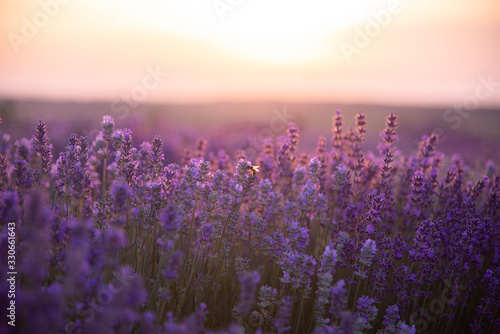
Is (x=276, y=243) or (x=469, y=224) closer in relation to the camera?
(x=276, y=243)

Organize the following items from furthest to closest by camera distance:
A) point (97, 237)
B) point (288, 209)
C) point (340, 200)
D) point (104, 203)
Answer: point (340, 200), point (288, 209), point (104, 203), point (97, 237)

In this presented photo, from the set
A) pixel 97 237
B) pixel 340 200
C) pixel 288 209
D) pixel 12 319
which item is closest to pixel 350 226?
pixel 288 209

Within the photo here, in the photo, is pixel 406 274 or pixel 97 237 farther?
pixel 406 274

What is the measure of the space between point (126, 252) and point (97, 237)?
1.22 meters

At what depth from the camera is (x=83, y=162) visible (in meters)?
2.98

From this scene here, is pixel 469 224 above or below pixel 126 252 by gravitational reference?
above

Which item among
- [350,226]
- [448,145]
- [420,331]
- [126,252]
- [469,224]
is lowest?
[420,331]

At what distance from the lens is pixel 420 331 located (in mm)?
3207

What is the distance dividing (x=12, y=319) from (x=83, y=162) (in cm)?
150

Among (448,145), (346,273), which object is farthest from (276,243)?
(448,145)

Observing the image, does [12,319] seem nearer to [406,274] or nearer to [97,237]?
[97,237]

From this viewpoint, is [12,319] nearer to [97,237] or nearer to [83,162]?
[97,237]

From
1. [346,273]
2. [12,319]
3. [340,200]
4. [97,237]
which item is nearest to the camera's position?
[12,319]

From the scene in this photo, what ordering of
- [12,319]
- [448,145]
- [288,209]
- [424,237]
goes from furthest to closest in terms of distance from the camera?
1. [448,145]
2. [288,209]
3. [424,237]
4. [12,319]
